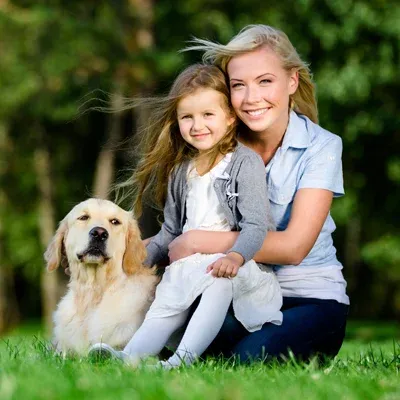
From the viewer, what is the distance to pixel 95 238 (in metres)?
5.14

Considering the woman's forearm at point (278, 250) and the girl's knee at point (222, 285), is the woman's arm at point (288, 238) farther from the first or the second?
the girl's knee at point (222, 285)

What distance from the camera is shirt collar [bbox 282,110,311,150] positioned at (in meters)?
5.47

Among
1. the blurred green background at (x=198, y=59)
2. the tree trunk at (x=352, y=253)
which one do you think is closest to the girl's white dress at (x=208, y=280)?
the blurred green background at (x=198, y=59)

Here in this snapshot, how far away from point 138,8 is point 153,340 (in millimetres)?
14499

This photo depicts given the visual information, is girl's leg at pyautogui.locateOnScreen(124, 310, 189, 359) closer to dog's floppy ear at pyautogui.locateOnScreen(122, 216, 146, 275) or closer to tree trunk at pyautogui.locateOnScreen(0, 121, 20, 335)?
dog's floppy ear at pyautogui.locateOnScreen(122, 216, 146, 275)

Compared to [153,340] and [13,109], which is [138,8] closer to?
[13,109]

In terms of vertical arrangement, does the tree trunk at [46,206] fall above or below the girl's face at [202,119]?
below

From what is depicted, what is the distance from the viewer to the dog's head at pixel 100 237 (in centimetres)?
516

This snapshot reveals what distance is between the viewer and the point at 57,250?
5.34 m

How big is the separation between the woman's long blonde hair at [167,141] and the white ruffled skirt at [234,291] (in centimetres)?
64

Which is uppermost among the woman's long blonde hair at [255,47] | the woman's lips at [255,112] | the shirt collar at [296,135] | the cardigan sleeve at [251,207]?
the woman's long blonde hair at [255,47]

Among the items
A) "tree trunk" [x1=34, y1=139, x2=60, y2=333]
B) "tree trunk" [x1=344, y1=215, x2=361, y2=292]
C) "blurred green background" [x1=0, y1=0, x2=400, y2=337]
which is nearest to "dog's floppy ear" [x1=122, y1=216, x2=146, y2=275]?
"blurred green background" [x1=0, y1=0, x2=400, y2=337]

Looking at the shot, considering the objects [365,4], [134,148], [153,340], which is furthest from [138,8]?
[153,340]

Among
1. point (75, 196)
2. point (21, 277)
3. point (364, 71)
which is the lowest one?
point (21, 277)
